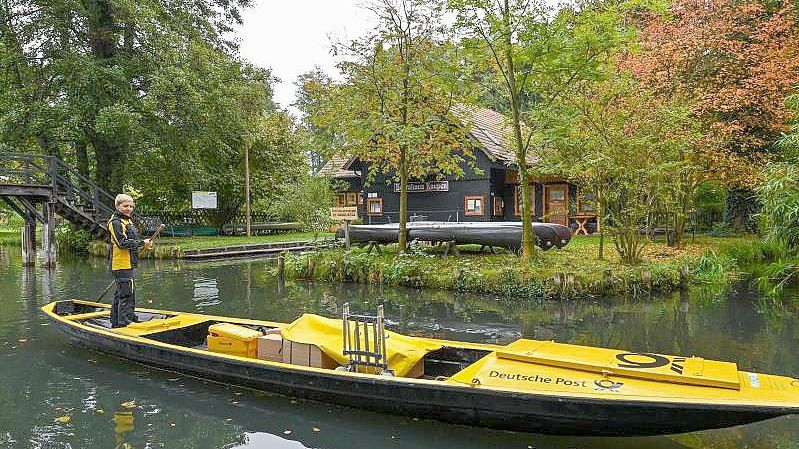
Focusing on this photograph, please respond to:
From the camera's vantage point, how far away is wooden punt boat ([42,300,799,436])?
15.8 ft

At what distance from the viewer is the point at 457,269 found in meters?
14.5

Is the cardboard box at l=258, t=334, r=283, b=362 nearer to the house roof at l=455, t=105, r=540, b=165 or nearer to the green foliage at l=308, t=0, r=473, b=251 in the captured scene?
the green foliage at l=308, t=0, r=473, b=251

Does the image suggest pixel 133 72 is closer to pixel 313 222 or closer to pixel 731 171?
pixel 313 222

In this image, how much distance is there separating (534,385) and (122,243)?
566 centimetres

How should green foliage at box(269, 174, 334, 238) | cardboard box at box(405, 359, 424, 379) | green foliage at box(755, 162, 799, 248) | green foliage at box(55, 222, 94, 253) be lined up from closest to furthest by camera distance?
cardboard box at box(405, 359, 424, 379) → green foliage at box(755, 162, 799, 248) → green foliage at box(55, 222, 94, 253) → green foliage at box(269, 174, 334, 238)

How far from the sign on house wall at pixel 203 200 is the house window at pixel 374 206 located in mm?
7082

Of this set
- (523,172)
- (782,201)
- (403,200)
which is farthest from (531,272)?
(782,201)

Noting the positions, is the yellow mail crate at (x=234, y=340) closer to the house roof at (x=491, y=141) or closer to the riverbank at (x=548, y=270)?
the riverbank at (x=548, y=270)

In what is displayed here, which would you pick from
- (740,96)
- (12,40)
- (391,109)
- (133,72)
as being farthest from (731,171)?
(12,40)

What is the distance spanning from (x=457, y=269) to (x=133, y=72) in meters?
17.1

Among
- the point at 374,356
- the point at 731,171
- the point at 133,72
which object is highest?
the point at 133,72

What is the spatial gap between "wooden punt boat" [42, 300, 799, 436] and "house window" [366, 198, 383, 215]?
21802 millimetres

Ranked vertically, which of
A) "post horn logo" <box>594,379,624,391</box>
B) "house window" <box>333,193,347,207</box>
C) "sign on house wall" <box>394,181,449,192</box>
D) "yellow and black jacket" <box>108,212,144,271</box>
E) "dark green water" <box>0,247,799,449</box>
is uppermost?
"sign on house wall" <box>394,181,449,192</box>

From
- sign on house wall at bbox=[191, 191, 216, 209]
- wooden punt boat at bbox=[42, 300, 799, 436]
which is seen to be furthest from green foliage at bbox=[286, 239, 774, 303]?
sign on house wall at bbox=[191, 191, 216, 209]
